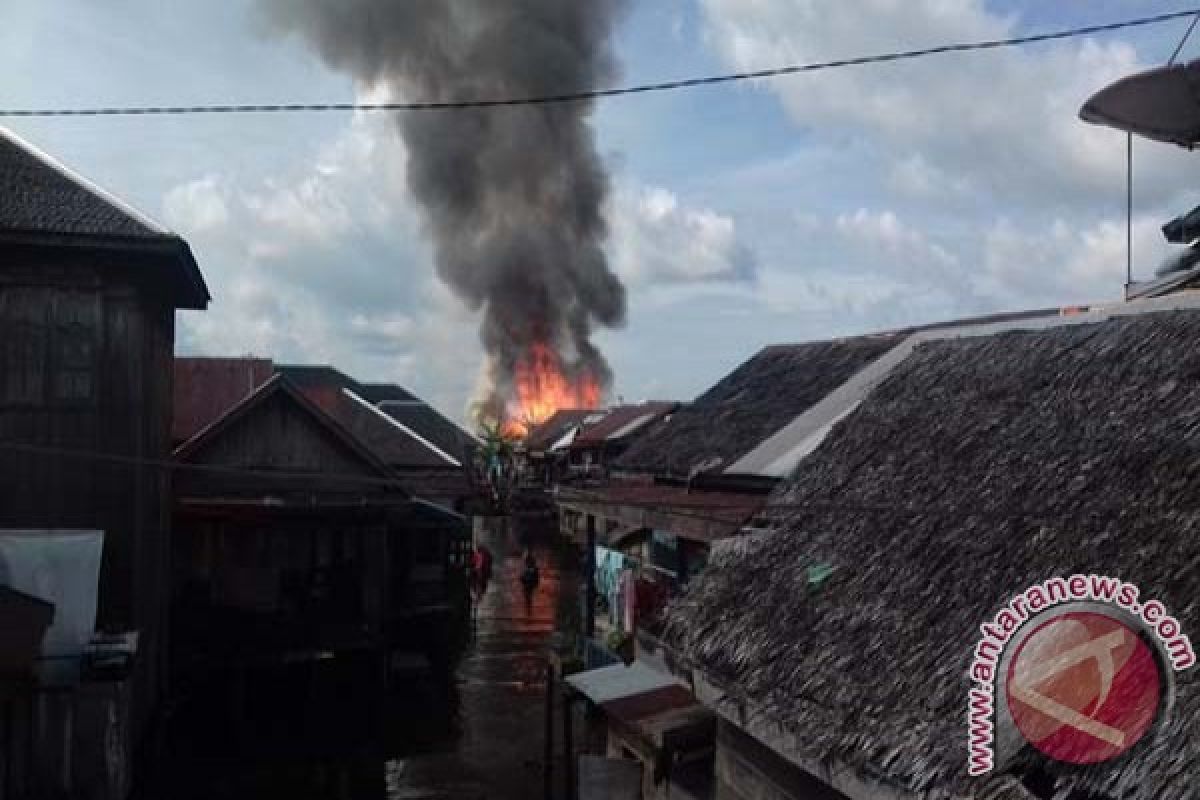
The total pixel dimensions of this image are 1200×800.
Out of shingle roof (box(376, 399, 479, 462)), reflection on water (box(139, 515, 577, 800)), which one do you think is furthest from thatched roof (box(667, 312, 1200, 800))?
shingle roof (box(376, 399, 479, 462))

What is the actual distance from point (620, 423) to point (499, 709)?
38092 mm

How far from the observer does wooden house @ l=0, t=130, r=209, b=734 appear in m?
15.1

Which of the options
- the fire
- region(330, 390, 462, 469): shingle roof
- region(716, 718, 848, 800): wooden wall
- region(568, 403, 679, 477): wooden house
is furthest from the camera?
the fire

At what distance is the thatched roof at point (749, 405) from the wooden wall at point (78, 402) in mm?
8447

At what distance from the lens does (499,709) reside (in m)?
21.8

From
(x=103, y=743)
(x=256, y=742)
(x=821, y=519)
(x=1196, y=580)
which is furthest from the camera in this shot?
(x=256, y=742)

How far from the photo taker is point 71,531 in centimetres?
1470

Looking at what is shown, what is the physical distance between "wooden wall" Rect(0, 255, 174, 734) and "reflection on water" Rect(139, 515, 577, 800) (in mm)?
4058

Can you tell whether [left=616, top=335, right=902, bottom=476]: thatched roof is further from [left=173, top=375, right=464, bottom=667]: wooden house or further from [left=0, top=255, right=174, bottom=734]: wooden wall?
[left=0, top=255, right=174, bottom=734]: wooden wall

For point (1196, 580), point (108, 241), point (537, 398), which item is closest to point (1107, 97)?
point (1196, 580)

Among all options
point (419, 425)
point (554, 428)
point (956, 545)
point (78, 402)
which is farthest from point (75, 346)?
point (554, 428)

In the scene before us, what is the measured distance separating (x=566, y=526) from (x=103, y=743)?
41257 mm

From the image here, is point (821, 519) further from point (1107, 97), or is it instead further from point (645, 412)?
point (645, 412)

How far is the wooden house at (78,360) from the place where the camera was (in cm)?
1511
